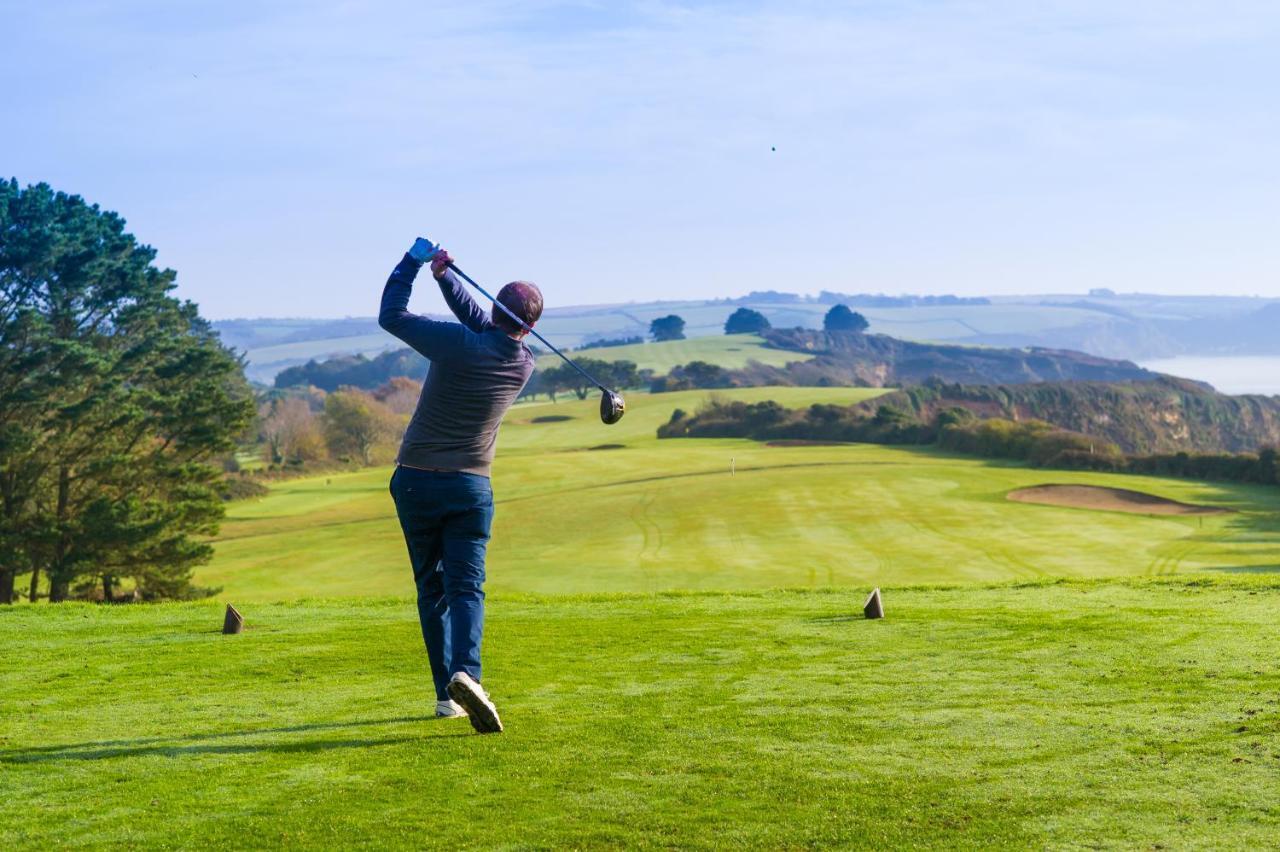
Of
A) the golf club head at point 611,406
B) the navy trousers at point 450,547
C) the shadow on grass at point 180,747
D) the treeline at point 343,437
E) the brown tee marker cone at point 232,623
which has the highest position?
the golf club head at point 611,406

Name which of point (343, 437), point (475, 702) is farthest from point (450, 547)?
point (343, 437)

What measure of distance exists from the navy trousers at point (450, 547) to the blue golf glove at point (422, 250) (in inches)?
56.6

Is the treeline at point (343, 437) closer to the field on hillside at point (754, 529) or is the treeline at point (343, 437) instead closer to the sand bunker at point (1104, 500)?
the field on hillside at point (754, 529)

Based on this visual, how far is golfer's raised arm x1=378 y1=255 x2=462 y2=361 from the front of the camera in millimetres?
8523

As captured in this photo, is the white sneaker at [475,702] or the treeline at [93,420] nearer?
the white sneaker at [475,702]

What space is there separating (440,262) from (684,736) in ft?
11.9

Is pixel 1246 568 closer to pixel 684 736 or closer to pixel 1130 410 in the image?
pixel 684 736

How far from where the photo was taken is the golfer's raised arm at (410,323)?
8.52 meters

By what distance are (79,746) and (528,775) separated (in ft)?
10.2

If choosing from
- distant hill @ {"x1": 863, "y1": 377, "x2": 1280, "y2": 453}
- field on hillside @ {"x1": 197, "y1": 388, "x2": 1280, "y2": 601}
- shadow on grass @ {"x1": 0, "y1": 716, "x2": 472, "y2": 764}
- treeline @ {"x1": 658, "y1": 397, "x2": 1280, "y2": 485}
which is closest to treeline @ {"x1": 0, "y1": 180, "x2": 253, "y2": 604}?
field on hillside @ {"x1": 197, "y1": 388, "x2": 1280, "y2": 601}

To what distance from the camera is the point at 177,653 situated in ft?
39.0

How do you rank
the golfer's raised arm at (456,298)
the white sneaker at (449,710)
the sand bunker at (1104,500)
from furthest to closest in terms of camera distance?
the sand bunker at (1104,500) < the golfer's raised arm at (456,298) < the white sneaker at (449,710)

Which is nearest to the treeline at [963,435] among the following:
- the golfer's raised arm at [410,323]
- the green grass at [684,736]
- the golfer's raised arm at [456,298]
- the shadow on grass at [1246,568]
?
the shadow on grass at [1246,568]

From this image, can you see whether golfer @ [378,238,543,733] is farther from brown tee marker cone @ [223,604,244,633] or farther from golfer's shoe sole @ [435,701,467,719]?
brown tee marker cone @ [223,604,244,633]
